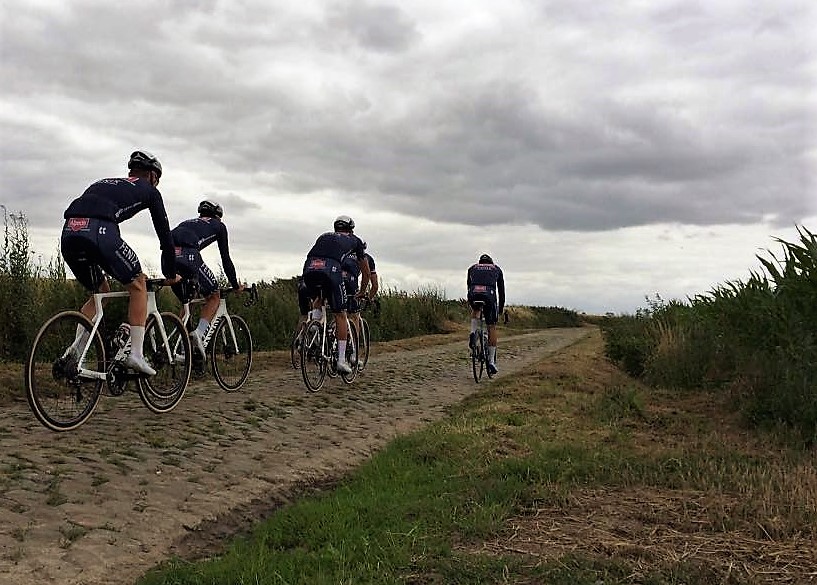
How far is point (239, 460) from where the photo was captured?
632 centimetres

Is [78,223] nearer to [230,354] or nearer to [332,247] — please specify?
[230,354]

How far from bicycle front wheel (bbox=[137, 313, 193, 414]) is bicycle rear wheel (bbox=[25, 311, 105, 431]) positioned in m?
0.67

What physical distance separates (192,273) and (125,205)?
2.74 meters

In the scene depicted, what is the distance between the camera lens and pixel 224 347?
32.8 ft

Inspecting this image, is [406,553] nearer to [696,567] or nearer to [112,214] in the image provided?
[696,567]

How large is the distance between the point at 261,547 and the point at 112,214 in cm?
387

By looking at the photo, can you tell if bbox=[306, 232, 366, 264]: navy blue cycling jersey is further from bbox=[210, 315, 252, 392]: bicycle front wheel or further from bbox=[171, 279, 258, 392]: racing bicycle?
bbox=[210, 315, 252, 392]: bicycle front wheel

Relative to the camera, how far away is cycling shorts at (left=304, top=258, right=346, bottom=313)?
410 inches

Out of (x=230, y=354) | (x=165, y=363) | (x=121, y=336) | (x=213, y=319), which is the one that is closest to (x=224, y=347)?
(x=230, y=354)

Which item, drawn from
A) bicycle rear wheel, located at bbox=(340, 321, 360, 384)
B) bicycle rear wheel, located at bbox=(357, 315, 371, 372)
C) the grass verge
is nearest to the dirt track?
the grass verge

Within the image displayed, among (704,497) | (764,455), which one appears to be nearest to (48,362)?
(704,497)

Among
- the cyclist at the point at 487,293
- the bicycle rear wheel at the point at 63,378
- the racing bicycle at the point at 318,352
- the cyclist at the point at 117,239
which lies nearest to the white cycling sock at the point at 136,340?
the cyclist at the point at 117,239

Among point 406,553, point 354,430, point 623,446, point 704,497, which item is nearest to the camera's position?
point 406,553

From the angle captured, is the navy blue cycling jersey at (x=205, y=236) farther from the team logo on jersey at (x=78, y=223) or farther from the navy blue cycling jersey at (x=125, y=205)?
the team logo on jersey at (x=78, y=223)
